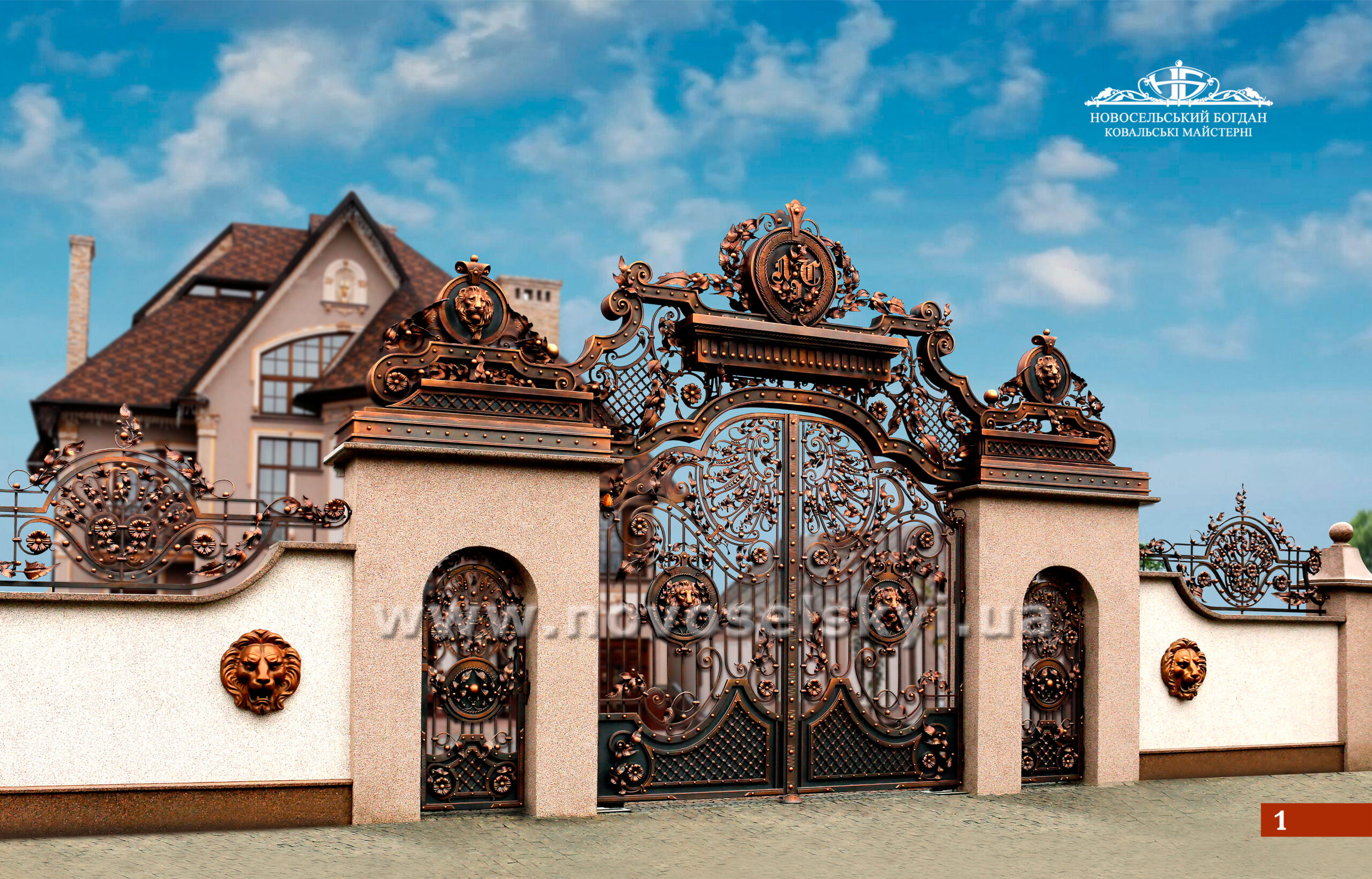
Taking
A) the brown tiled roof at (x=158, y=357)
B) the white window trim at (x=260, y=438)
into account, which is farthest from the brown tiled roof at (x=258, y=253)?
the white window trim at (x=260, y=438)

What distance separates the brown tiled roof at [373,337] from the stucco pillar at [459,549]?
13.4 m

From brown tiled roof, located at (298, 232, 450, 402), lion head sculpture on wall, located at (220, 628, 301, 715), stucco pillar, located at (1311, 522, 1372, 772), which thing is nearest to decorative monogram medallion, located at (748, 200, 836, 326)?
lion head sculpture on wall, located at (220, 628, 301, 715)

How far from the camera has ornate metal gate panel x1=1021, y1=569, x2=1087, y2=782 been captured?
30.9ft

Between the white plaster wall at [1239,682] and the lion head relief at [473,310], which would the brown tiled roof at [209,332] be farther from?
the white plaster wall at [1239,682]

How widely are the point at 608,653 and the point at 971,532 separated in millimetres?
2857

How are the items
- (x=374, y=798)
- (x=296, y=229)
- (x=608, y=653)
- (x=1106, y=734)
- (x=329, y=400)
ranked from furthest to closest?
Result: (x=296, y=229) → (x=329, y=400) → (x=1106, y=734) → (x=608, y=653) → (x=374, y=798)

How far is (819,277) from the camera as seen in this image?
29.5 feet

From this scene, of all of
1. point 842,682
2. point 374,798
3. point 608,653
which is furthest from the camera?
point 842,682

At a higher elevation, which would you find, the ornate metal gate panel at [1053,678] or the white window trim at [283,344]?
the white window trim at [283,344]

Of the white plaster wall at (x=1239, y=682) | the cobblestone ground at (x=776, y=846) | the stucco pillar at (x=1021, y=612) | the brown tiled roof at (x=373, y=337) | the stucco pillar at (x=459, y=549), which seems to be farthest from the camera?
the brown tiled roof at (x=373, y=337)

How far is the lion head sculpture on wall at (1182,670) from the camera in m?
9.84

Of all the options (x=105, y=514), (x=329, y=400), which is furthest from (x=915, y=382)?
(x=329, y=400)

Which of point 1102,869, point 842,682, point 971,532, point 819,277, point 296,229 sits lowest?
point 1102,869

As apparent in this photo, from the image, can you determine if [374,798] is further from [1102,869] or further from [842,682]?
[1102,869]
